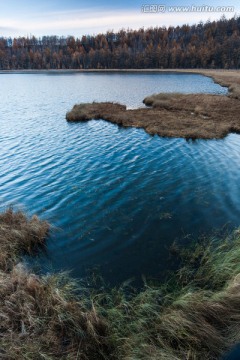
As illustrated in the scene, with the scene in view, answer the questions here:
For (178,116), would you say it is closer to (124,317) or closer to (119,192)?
(119,192)

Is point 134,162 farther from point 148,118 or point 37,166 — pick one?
point 148,118

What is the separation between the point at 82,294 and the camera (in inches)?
314

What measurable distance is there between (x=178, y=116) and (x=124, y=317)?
97.1ft

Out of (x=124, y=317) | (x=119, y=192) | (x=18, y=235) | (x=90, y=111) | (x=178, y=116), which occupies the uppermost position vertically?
(x=90, y=111)

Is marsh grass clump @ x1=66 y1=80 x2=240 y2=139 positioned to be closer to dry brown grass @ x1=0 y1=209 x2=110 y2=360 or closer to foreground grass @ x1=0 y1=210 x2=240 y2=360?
foreground grass @ x1=0 y1=210 x2=240 y2=360

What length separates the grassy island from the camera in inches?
1052

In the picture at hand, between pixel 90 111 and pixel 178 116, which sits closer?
pixel 178 116

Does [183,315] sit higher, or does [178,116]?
[178,116]

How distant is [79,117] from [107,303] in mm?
29998

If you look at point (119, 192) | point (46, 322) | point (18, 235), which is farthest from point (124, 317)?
point (119, 192)

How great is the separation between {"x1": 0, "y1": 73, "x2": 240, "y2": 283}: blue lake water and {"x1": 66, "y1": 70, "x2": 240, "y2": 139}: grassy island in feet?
5.34

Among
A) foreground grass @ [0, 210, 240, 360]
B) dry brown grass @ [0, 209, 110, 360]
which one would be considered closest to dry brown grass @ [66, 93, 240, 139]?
foreground grass @ [0, 210, 240, 360]

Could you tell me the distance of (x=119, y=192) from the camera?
15.1 m

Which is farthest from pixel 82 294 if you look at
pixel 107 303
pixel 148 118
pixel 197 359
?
pixel 148 118
